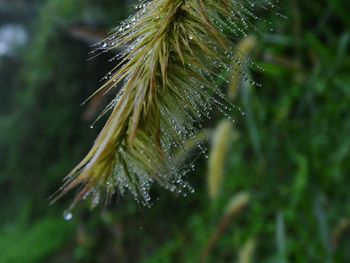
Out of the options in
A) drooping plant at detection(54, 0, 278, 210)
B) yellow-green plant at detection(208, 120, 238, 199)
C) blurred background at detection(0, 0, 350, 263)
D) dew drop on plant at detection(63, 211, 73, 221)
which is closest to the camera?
→ drooping plant at detection(54, 0, 278, 210)

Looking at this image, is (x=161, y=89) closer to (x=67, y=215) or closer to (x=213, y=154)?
(x=67, y=215)

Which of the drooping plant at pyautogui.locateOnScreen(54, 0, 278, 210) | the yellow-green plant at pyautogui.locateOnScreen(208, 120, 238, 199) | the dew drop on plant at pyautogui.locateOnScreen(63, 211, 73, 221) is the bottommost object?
the drooping plant at pyautogui.locateOnScreen(54, 0, 278, 210)

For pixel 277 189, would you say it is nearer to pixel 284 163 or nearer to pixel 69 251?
pixel 284 163

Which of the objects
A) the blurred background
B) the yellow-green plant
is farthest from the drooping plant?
the yellow-green plant

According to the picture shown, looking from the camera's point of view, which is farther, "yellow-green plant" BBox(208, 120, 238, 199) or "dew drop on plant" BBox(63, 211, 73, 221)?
"yellow-green plant" BBox(208, 120, 238, 199)

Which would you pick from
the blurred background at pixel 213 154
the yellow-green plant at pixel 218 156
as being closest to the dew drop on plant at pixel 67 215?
the blurred background at pixel 213 154

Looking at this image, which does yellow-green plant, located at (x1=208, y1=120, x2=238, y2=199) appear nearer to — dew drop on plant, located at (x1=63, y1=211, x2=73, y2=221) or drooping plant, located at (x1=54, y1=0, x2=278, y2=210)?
dew drop on plant, located at (x1=63, y1=211, x2=73, y2=221)

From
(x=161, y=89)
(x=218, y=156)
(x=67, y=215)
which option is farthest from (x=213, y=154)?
(x=161, y=89)

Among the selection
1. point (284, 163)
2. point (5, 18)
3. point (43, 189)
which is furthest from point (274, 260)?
point (5, 18)
